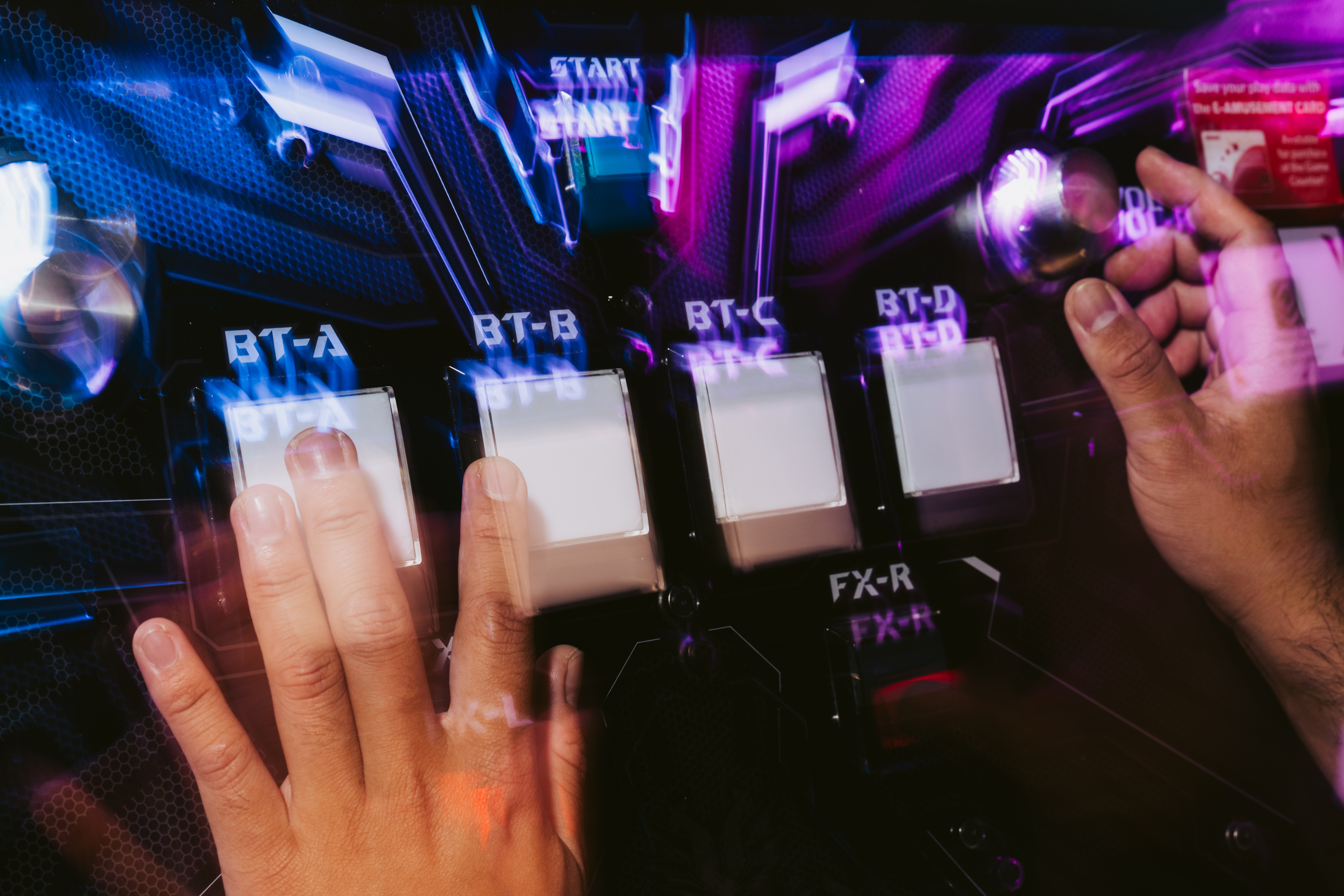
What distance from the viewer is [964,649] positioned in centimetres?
74

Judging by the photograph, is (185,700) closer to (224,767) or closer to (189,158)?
(224,767)

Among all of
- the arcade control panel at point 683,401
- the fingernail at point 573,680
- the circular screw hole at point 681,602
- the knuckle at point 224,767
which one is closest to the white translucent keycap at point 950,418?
the arcade control panel at point 683,401

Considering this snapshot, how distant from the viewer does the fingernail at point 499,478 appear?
593 millimetres

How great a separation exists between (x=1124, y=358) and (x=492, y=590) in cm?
71

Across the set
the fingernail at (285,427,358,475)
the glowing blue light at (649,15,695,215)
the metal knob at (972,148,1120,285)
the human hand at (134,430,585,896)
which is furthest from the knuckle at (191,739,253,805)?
the metal knob at (972,148,1120,285)

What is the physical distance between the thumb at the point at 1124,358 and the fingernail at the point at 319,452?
0.75 m

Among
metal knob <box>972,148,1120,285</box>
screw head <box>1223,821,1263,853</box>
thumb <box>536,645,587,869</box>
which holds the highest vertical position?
metal knob <box>972,148,1120,285</box>

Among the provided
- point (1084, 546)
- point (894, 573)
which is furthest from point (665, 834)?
point (1084, 546)

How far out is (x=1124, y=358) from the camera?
78 cm

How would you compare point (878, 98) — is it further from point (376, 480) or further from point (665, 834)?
point (665, 834)

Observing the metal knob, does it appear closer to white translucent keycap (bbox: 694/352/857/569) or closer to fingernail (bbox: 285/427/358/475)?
white translucent keycap (bbox: 694/352/857/569)

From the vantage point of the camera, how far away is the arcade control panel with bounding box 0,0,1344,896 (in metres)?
0.55

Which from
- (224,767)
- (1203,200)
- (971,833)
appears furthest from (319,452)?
(1203,200)

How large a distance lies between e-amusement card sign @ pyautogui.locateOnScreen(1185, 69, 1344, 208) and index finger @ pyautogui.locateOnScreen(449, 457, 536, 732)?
0.90m
